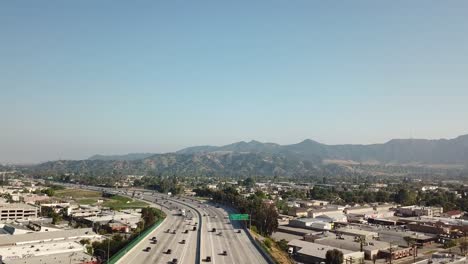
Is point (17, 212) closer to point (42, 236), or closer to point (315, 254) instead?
point (42, 236)

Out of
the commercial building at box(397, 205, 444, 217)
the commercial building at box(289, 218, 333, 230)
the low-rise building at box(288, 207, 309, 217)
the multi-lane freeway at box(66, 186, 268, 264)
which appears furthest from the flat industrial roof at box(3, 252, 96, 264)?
the commercial building at box(397, 205, 444, 217)

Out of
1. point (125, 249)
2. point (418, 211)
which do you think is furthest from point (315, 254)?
point (418, 211)

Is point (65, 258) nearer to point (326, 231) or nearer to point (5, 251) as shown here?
point (5, 251)

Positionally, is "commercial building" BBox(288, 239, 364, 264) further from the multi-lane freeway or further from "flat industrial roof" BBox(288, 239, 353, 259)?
the multi-lane freeway

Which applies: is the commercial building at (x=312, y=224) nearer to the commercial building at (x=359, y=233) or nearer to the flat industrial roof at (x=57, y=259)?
the commercial building at (x=359, y=233)

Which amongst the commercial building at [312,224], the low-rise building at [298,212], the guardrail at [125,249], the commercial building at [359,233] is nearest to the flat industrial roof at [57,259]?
the guardrail at [125,249]

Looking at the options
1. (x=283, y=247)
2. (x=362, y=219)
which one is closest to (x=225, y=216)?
(x=283, y=247)
